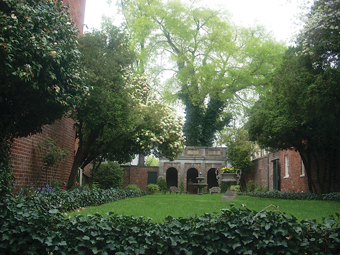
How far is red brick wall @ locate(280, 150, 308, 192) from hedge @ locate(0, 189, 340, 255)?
57.4 ft

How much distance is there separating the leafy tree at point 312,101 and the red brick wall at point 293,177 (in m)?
1.77

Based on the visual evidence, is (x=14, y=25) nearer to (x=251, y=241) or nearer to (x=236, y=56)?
(x=251, y=241)

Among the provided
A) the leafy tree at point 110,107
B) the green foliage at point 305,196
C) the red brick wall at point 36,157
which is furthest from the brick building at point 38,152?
the green foliage at point 305,196

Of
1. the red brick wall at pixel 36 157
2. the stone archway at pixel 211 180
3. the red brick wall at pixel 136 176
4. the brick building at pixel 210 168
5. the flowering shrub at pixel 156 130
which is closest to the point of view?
the red brick wall at pixel 36 157

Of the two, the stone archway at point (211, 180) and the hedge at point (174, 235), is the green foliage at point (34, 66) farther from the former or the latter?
the stone archway at point (211, 180)

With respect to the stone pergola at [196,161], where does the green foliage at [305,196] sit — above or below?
below

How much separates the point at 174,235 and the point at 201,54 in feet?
104

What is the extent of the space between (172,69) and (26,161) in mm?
26656

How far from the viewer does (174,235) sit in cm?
431

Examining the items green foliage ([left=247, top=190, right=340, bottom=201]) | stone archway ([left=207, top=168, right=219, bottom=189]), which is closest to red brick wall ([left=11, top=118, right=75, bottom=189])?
green foliage ([left=247, top=190, right=340, bottom=201])

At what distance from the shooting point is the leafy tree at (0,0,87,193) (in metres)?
5.00

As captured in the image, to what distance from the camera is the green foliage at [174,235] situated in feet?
13.7

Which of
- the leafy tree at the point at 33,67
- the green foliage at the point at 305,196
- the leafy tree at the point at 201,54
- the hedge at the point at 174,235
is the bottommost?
the green foliage at the point at 305,196

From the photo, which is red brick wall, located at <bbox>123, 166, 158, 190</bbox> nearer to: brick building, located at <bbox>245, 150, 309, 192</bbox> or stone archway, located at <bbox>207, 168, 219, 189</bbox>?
stone archway, located at <bbox>207, 168, 219, 189</bbox>
